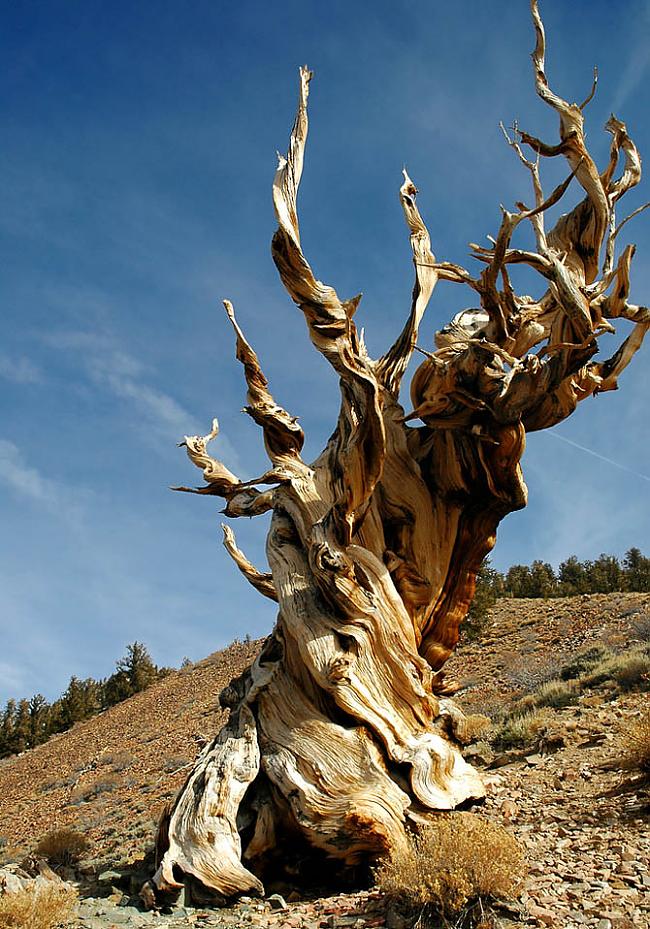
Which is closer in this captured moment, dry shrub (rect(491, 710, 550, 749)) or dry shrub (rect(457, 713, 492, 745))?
A: dry shrub (rect(491, 710, 550, 749))

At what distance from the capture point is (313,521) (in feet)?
21.7

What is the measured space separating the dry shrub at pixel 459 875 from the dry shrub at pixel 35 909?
183 centimetres

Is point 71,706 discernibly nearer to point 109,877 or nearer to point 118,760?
point 118,760

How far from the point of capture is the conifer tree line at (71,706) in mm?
27062

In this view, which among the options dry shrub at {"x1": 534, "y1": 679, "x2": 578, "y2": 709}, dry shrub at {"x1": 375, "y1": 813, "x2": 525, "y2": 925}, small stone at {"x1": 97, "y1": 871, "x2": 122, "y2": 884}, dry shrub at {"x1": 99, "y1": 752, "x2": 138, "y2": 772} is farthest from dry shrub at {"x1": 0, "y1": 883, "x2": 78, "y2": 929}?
dry shrub at {"x1": 99, "y1": 752, "x2": 138, "y2": 772}

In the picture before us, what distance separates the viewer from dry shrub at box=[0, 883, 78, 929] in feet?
13.0

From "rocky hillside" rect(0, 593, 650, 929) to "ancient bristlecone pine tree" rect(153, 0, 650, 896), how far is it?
57 cm

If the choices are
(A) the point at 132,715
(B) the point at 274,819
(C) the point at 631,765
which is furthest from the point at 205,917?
(A) the point at 132,715

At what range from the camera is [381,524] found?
22.7ft

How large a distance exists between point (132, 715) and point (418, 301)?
20.9 metres

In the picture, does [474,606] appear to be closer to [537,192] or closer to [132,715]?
[132,715]

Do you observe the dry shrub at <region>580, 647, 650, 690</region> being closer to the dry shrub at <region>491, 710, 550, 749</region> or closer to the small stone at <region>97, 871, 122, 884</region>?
the dry shrub at <region>491, 710, 550, 749</region>

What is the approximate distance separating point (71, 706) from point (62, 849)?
22.8 metres

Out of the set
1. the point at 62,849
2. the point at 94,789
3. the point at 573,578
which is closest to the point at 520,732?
the point at 62,849
